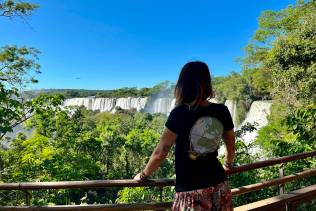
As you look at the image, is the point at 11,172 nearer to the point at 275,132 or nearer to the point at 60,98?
the point at 60,98

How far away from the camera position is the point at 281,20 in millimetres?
24703

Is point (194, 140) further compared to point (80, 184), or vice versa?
point (80, 184)

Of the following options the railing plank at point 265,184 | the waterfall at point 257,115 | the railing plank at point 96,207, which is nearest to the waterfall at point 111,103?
the waterfall at point 257,115

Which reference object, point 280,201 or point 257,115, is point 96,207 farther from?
point 257,115

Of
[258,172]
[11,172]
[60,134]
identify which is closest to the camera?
[258,172]

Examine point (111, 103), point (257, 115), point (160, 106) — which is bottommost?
point (257, 115)

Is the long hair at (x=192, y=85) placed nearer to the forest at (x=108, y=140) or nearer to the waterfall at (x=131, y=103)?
the forest at (x=108, y=140)

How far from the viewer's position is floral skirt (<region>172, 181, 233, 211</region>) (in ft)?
5.52

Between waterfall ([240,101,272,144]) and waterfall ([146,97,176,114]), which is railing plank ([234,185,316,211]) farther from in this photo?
waterfall ([146,97,176,114])

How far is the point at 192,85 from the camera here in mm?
1654

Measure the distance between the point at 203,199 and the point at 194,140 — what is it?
0.96 feet

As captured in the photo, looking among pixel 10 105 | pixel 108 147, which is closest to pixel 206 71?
pixel 10 105

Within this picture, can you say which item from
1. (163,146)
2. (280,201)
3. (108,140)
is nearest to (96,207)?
(163,146)

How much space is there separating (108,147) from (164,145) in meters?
20.6
